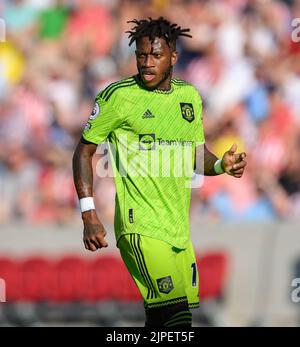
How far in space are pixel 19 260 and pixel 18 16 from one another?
3922 millimetres

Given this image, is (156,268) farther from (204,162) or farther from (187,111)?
(187,111)

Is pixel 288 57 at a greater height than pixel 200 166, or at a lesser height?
greater

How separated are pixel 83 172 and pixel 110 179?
5930mm

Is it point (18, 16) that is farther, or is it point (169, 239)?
point (18, 16)

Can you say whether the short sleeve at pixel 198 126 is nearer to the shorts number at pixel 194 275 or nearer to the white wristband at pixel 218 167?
the white wristband at pixel 218 167

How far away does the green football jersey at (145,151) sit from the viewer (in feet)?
24.1

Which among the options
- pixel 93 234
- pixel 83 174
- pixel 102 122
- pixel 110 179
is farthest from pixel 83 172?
pixel 110 179

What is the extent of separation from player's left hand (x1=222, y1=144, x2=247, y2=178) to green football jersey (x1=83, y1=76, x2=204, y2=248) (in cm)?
32

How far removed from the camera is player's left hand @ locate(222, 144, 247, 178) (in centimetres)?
737

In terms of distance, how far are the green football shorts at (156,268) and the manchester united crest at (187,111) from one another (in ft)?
2.81

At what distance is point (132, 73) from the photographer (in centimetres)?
1399
